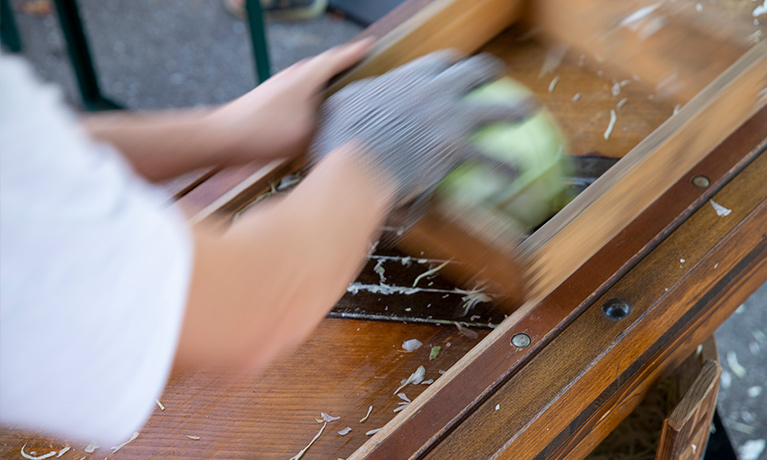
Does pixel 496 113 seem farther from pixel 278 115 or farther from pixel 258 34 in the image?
pixel 258 34

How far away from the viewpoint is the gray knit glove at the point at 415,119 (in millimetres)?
745

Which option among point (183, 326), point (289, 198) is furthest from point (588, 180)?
point (183, 326)

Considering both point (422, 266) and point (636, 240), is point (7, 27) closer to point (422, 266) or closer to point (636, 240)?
point (422, 266)

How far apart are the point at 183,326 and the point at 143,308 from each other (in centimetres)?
6

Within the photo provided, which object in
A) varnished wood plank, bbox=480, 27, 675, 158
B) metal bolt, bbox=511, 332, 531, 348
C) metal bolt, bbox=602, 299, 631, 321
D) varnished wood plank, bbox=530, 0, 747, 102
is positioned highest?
varnished wood plank, bbox=530, 0, 747, 102

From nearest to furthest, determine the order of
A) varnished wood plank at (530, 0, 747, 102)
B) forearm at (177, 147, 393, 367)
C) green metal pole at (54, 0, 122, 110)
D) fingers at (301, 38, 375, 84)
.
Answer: forearm at (177, 147, 393, 367), fingers at (301, 38, 375, 84), varnished wood plank at (530, 0, 747, 102), green metal pole at (54, 0, 122, 110)

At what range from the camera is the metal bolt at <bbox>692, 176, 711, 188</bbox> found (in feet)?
2.87

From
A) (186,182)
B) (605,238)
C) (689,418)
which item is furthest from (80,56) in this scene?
(689,418)

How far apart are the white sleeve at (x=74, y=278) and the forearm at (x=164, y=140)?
1.07ft

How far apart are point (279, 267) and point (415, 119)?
281mm

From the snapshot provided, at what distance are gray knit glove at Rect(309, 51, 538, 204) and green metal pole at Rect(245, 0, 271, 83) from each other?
905 mm

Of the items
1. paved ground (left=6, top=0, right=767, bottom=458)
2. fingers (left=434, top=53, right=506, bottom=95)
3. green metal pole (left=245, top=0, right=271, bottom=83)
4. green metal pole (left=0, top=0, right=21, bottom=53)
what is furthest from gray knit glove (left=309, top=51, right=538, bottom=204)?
green metal pole (left=0, top=0, right=21, bottom=53)

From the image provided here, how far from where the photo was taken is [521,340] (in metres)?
0.73

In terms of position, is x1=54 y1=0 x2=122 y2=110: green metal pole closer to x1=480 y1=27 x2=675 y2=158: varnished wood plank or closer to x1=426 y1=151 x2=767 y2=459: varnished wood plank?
x1=480 y1=27 x2=675 y2=158: varnished wood plank
